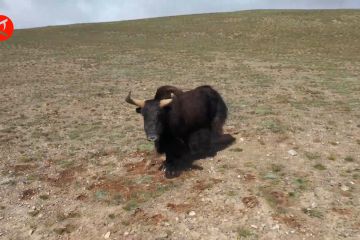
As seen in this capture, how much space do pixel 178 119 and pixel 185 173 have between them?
1.42m

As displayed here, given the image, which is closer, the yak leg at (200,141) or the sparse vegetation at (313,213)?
the sparse vegetation at (313,213)

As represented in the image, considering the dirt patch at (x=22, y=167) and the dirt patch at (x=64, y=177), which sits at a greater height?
the dirt patch at (x=22, y=167)

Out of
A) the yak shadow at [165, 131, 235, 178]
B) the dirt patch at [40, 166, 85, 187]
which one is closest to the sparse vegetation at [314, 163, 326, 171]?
the yak shadow at [165, 131, 235, 178]

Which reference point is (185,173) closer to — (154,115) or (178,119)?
(178,119)

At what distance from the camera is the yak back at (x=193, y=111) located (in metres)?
9.89

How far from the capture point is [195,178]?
9461mm

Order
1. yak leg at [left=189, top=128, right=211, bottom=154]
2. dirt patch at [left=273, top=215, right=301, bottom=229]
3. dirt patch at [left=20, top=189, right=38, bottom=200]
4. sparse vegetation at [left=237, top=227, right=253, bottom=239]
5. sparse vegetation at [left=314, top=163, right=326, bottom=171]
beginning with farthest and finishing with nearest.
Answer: yak leg at [left=189, top=128, right=211, bottom=154] → sparse vegetation at [left=314, top=163, right=326, bottom=171] → dirt patch at [left=20, top=189, right=38, bottom=200] → dirt patch at [left=273, top=215, right=301, bottom=229] → sparse vegetation at [left=237, top=227, right=253, bottom=239]

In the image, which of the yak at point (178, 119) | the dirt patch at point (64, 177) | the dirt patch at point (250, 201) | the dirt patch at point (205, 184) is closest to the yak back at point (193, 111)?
the yak at point (178, 119)

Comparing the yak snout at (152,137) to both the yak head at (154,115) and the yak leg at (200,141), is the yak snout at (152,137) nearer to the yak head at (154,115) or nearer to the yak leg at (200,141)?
the yak head at (154,115)

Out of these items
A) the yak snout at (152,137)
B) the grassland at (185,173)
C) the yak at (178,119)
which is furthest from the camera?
the yak at (178,119)

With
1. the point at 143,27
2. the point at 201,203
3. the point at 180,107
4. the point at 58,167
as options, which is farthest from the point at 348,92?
the point at 143,27

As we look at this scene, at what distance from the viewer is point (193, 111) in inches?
414

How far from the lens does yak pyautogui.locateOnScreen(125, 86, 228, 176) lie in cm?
937

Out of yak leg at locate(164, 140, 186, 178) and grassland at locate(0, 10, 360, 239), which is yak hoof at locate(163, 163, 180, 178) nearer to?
yak leg at locate(164, 140, 186, 178)
